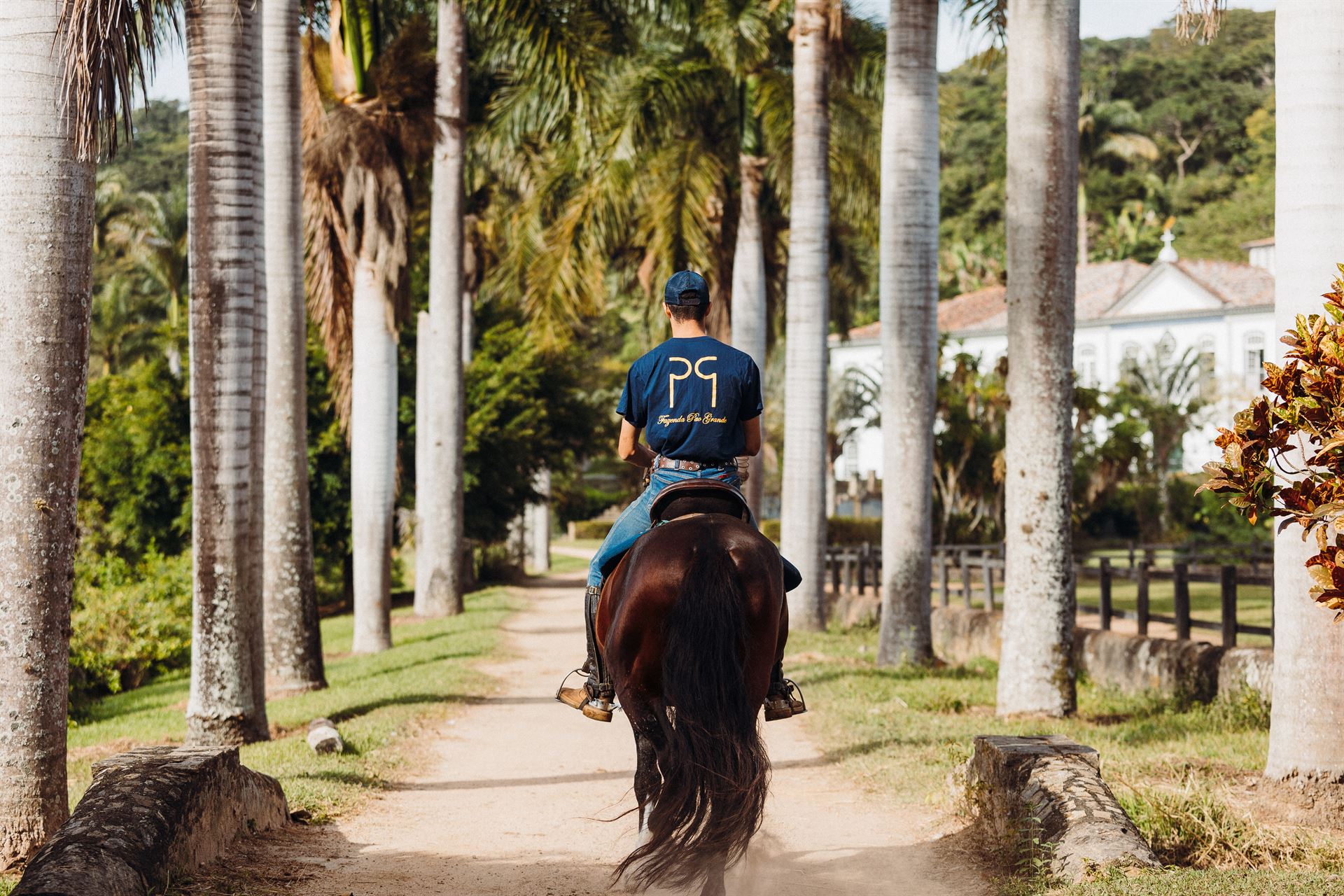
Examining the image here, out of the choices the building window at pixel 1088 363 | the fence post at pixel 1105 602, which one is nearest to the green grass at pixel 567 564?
the building window at pixel 1088 363

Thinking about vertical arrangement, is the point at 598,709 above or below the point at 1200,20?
below

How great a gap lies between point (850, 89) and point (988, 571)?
930 centimetres

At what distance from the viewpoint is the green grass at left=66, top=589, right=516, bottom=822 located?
9031 mm

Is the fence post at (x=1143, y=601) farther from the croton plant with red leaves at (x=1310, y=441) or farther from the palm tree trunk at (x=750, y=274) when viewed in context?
the palm tree trunk at (x=750, y=274)

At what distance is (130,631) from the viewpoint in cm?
1873

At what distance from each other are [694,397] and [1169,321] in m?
52.5

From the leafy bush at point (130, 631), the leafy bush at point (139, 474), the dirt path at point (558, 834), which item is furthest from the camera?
the leafy bush at point (139, 474)

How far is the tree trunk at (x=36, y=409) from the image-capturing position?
6375 millimetres

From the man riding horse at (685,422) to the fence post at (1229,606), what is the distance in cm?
725

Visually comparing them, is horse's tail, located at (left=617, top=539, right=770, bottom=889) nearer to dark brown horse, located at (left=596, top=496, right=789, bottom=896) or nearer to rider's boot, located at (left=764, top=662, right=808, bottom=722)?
dark brown horse, located at (left=596, top=496, right=789, bottom=896)

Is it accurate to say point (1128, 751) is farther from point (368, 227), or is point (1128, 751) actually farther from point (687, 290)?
point (368, 227)

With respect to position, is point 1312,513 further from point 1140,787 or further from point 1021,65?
point 1021,65

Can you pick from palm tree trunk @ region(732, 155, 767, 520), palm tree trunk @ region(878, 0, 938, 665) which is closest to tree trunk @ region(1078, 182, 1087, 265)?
palm tree trunk @ region(732, 155, 767, 520)

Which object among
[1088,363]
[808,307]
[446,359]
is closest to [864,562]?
[808,307]
